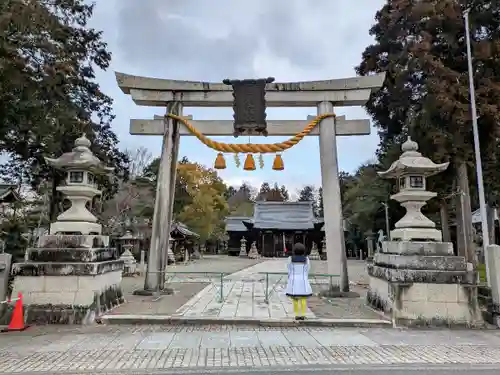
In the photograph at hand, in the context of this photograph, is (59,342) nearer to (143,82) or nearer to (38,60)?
(143,82)

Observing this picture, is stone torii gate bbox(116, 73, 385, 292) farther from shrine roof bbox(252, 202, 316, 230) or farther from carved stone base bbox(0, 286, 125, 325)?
shrine roof bbox(252, 202, 316, 230)

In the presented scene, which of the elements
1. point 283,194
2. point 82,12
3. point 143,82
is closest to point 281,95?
point 143,82

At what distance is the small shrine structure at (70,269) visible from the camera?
7.03m

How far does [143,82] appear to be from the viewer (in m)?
10.6

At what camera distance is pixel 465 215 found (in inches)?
604

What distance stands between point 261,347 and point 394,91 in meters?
13.9

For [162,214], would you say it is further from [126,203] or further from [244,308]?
[126,203]

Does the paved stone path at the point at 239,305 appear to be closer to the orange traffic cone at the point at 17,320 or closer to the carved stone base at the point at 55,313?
the carved stone base at the point at 55,313

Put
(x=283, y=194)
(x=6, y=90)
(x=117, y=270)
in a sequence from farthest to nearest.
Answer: (x=283, y=194)
(x=6, y=90)
(x=117, y=270)

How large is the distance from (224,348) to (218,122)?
6.79 metres

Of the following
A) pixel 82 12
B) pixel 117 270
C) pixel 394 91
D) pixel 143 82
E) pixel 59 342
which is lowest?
pixel 59 342

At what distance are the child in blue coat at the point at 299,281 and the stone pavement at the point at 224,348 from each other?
59 centimetres

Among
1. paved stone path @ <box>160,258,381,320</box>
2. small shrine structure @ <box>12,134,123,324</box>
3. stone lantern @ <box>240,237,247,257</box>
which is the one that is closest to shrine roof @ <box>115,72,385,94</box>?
small shrine structure @ <box>12,134,123,324</box>

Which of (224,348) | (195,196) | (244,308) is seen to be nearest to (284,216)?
(195,196)
